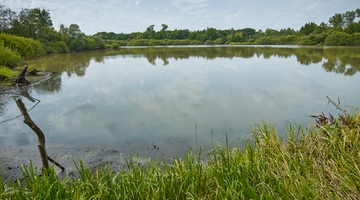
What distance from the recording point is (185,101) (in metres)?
8.96

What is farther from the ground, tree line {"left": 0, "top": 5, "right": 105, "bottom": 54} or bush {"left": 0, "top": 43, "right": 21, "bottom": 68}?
tree line {"left": 0, "top": 5, "right": 105, "bottom": 54}

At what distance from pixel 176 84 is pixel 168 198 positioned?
9794mm

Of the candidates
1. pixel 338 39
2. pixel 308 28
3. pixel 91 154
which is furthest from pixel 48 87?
pixel 308 28

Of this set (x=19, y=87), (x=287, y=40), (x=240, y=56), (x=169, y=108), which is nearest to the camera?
(x=169, y=108)

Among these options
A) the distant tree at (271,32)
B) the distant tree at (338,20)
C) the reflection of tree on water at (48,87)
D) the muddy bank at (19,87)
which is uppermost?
the distant tree at (338,20)

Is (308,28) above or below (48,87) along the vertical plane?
above

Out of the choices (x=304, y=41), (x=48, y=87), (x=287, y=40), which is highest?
(x=287, y=40)

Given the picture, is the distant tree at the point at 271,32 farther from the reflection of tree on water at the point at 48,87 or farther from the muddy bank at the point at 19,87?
the reflection of tree on water at the point at 48,87

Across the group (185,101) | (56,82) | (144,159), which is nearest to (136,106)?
(185,101)

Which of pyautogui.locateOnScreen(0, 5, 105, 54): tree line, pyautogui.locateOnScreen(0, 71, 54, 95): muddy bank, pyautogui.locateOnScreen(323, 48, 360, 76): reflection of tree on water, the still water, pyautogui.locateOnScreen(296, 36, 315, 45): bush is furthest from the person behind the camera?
pyautogui.locateOnScreen(296, 36, 315, 45): bush

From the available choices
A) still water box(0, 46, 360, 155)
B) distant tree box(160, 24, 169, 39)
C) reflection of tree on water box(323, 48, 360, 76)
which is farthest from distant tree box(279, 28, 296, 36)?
still water box(0, 46, 360, 155)

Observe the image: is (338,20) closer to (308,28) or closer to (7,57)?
(308,28)

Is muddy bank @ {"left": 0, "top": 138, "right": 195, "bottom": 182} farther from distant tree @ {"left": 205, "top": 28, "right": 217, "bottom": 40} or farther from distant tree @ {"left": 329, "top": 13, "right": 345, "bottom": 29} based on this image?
distant tree @ {"left": 205, "top": 28, "right": 217, "bottom": 40}

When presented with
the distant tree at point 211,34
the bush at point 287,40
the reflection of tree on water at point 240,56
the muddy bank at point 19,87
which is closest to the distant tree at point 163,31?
the distant tree at point 211,34
